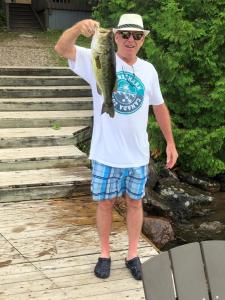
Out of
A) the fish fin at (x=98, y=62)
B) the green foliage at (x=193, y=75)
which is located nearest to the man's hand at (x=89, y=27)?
the fish fin at (x=98, y=62)

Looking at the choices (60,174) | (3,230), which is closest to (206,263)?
(3,230)

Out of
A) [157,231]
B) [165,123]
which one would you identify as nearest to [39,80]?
[157,231]

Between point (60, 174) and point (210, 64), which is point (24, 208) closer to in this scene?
point (60, 174)

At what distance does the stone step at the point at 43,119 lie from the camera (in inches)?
330

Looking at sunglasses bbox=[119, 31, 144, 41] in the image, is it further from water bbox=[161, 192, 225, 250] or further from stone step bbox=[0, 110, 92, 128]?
stone step bbox=[0, 110, 92, 128]

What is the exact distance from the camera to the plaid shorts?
3.82 m

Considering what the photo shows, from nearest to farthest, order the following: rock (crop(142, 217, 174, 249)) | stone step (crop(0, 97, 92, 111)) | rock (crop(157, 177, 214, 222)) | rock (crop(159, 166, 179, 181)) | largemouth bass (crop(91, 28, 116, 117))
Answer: largemouth bass (crop(91, 28, 116, 117)) → rock (crop(142, 217, 174, 249)) → rock (crop(157, 177, 214, 222)) → rock (crop(159, 166, 179, 181)) → stone step (crop(0, 97, 92, 111))

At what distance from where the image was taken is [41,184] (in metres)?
6.25

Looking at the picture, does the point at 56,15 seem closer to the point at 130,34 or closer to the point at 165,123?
the point at 165,123

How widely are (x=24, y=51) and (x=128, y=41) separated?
12.2 meters

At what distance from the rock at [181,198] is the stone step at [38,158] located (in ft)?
5.15

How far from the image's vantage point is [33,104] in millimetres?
9203

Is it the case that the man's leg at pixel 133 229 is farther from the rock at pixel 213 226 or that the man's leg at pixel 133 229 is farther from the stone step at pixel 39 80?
the stone step at pixel 39 80

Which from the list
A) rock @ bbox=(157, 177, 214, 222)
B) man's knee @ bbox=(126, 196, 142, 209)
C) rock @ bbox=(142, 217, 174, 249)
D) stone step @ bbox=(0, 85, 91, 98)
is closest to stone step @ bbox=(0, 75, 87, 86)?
stone step @ bbox=(0, 85, 91, 98)
